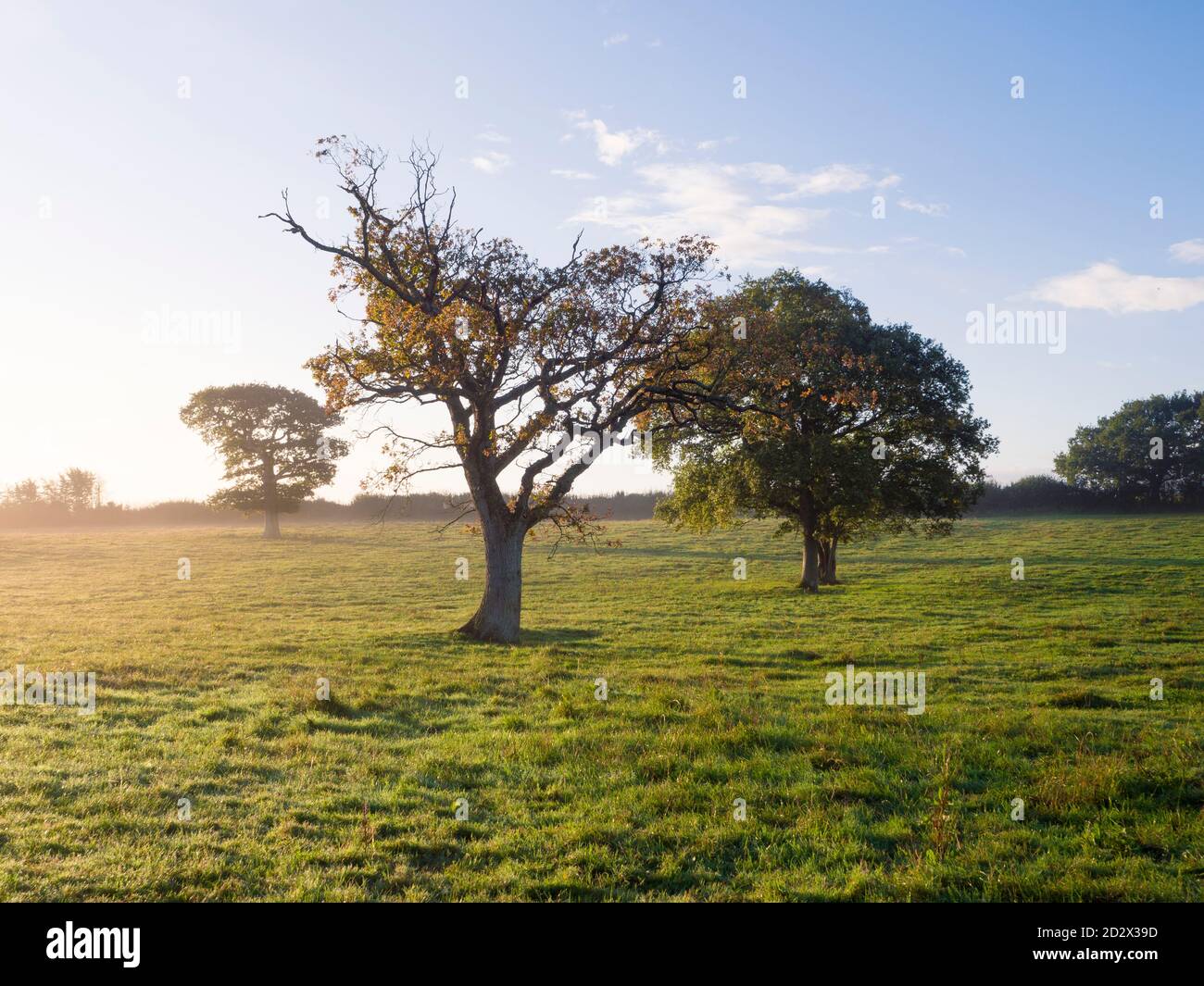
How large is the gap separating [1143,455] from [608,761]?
291 feet

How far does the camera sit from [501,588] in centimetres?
2425

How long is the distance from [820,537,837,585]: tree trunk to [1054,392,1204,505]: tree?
51916 millimetres

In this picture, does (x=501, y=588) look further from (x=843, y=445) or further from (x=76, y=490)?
(x=76, y=490)

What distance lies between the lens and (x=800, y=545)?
2322 inches

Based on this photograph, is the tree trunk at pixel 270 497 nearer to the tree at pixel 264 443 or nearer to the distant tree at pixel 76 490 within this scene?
the tree at pixel 264 443

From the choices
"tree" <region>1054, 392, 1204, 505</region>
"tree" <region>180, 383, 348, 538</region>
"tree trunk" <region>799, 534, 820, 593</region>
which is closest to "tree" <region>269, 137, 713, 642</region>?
"tree trunk" <region>799, 534, 820, 593</region>

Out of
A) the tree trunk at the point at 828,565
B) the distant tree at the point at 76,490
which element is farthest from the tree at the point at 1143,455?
the distant tree at the point at 76,490

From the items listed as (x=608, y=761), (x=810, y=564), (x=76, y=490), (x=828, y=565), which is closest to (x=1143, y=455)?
(x=828, y=565)

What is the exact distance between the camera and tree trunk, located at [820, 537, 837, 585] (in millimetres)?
41406

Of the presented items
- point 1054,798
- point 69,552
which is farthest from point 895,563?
point 69,552
